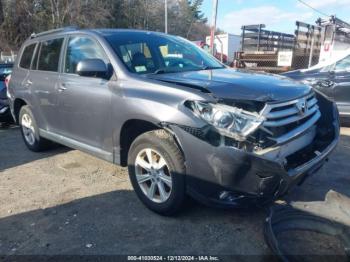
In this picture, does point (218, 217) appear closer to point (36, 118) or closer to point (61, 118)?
point (61, 118)

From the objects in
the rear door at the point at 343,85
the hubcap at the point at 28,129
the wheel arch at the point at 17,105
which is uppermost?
the rear door at the point at 343,85

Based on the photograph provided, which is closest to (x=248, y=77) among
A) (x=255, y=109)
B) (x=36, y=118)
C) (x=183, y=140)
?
(x=255, y=109)

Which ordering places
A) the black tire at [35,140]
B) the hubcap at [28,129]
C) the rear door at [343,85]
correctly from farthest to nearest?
1. the rear door at [343,85]
2. the hubcap at [28,129]
3. the black tire at [35,140]

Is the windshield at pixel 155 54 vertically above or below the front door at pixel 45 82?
above

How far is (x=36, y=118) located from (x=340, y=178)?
4389 millimetres

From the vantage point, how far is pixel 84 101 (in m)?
4.24

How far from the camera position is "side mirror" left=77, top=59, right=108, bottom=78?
380 cm

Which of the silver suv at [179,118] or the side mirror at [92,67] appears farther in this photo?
the side mirror at [92,67]

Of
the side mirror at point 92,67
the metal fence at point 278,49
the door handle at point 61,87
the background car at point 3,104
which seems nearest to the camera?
the side mirror at point 92,67

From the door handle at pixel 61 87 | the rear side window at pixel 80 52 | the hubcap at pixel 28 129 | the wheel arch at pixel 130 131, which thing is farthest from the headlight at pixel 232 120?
the hubcap at pixel 28 129

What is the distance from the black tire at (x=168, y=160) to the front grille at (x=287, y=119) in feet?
2.66

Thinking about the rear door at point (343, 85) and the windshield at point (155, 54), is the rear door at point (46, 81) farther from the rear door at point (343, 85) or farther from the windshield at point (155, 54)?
the rear door at point (343, 85)

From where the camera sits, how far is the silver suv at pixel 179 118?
291cm

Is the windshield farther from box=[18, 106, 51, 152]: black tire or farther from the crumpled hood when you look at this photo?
box=[18, 106, 51, 152]: black tire
